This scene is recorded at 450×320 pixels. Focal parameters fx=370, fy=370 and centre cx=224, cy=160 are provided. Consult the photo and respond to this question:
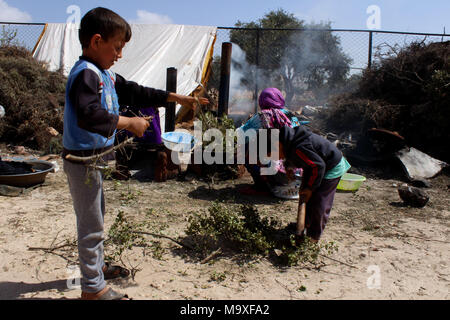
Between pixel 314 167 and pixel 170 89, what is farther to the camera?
pixel 170 89

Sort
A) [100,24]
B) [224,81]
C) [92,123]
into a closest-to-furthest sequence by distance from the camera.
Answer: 1. [92,123]
2. [100,24]
3. [224,81]

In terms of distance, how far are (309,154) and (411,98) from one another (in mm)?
5097

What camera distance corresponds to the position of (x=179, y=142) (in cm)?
525

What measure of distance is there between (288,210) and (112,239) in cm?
205

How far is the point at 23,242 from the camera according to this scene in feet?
10.3

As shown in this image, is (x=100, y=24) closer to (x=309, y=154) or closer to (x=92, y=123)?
(x=92, y=123)

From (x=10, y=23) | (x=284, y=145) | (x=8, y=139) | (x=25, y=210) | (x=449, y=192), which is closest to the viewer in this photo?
(x=284, y=145)

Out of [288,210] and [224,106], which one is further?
[224,106]

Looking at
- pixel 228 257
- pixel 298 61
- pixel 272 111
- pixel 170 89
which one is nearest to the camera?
pixel 228 257

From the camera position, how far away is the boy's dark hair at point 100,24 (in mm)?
1940

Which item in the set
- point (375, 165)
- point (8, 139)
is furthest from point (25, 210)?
point (375, 165)

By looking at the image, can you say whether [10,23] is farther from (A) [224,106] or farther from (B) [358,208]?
(B) [358,208]

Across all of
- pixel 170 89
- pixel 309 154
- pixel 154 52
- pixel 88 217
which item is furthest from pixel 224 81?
pixel 88 217

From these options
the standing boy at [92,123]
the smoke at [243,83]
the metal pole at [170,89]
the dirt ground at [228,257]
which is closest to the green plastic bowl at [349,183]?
the dirt ground at [228,257]
